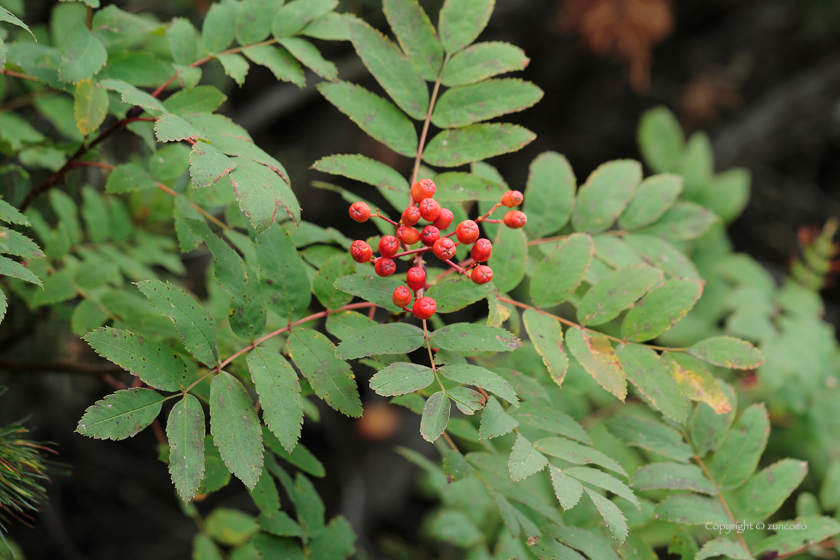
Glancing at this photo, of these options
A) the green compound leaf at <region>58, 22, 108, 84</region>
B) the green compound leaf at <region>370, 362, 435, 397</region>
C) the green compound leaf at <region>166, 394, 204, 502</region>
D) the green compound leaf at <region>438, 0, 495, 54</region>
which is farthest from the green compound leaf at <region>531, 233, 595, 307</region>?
the green compound leaf at <region>58, 22, 108, 84</region>

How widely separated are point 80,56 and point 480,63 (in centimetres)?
57

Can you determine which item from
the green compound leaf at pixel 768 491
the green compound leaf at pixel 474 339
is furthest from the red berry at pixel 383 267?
the green compound leaf at pixel 768 491

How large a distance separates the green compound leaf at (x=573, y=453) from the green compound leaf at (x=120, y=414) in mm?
480

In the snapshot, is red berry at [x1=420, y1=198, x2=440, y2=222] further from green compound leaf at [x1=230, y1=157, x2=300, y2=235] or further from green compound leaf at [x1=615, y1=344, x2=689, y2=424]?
green compound leaf at [x1=615, y1=344, x2=689, y2=424]

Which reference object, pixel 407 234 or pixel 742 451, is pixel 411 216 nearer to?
pixel 407 234

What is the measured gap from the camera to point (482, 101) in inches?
33.6

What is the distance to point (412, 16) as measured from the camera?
85cm

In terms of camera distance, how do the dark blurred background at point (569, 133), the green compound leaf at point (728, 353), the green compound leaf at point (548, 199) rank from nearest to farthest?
the green compound leaf at point (728, 353)
the green compound leaf at point (548, 199)
the dark blurred background at point (569, 133)

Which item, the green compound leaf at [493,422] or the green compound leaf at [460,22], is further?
the green compound leaf at [460,22]

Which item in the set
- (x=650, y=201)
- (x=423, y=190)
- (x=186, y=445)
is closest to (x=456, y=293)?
(x=423, y=190)

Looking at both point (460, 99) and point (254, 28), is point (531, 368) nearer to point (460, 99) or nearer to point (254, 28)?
point (460, 99)

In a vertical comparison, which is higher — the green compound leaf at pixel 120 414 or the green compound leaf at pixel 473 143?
the green compound leaf at pixel 473 143

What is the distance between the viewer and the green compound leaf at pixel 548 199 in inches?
38.1

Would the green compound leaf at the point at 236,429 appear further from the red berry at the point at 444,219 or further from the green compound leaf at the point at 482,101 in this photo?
the green compound leaf at the point at 482,101
